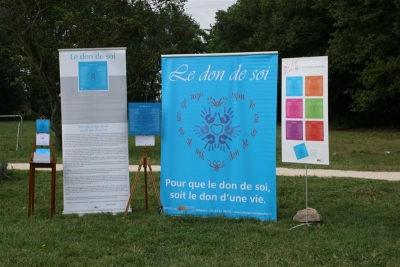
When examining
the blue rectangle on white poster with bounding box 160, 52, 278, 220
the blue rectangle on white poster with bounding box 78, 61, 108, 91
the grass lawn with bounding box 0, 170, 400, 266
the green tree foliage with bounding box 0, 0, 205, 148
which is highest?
the green tree foliage with bounding box 0, 0, 205, 148

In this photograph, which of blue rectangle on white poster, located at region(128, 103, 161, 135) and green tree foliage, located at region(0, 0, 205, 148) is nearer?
Answer: blue rectangle on white poster, located at region(128, 103, 161, 135)

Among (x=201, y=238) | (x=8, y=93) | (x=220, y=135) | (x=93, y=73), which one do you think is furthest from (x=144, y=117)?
(x=8, y=93)

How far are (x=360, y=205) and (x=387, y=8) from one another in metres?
19.3

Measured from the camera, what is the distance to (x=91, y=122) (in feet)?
24.0

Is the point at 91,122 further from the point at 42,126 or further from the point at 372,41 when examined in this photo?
the point at 372,41

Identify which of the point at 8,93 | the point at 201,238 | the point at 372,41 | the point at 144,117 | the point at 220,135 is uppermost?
the point at 372,41

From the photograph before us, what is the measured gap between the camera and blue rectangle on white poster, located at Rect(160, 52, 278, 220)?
6.80 metres

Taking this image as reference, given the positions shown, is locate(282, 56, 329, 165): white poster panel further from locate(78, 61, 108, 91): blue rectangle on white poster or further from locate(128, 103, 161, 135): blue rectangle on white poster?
locate(78, 61, 108, 91): blue rectangle on white poster

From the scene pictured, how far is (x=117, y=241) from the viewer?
5934 millimetres

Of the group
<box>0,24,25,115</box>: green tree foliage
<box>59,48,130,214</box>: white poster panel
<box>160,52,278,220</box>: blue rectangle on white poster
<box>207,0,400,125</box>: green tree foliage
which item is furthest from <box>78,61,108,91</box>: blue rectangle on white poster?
<box>0,24,25,115</box>: green tree foliage

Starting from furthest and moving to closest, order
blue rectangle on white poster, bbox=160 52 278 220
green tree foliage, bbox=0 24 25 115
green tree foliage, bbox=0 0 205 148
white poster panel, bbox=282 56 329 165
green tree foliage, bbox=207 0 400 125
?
green tree foliage, bbox=0 24 25 115, green tree foliage, bbox=207 0 400 125, green tree foliage, bbox=0 0 205 148, blue rectangle on white poster, bbox=160 52 278 220, white poster panel, bbox=282 56 329 165

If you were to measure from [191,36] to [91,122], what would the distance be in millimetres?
22487

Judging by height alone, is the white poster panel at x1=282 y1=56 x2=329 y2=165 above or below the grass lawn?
above

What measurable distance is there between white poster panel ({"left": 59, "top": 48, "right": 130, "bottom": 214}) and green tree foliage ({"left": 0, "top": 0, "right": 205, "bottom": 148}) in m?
8.87
